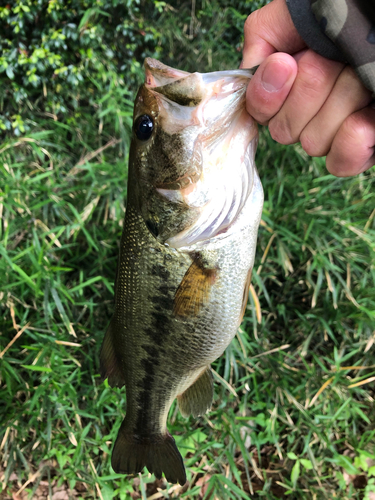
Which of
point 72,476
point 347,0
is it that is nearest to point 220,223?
point 347,0

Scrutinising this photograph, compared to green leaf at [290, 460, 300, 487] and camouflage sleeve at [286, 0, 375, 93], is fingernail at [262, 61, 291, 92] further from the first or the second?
green leaf at [290, 460, 300, 487]

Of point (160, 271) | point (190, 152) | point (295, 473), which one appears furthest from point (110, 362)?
point (295, 473)

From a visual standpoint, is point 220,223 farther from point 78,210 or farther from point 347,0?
point 78,210

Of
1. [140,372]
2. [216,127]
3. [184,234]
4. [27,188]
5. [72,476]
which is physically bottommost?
[72,476]

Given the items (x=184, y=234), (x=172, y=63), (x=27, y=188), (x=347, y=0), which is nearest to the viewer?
(x=347, y=0)

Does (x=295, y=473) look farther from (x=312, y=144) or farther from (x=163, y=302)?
(x=312, y=144)

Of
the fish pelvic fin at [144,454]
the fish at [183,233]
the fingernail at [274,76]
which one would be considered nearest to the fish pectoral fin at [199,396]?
the fish at [183,233]

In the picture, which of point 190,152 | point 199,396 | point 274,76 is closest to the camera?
point 274,76
